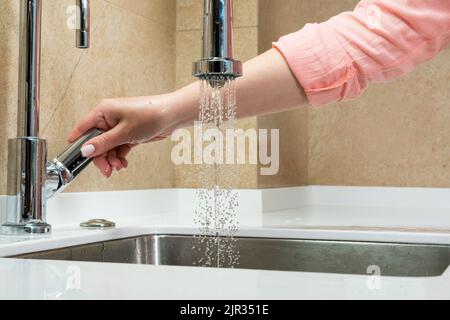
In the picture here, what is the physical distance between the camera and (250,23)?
1330 mm

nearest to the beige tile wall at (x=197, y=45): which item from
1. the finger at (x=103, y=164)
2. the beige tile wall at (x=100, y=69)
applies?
the beige tile wall at (x=100, y=69)

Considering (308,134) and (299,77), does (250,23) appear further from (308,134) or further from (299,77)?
(299,77)

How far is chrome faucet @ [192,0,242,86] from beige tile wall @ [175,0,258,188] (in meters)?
0.71

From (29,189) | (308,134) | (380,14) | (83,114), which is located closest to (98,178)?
(83,114)

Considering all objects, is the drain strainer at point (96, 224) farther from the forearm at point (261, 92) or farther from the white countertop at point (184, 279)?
the forearm at point (261, 92)

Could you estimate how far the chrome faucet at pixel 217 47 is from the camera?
A: 1.92 feet

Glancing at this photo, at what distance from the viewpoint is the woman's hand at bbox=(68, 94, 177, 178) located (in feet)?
2.66

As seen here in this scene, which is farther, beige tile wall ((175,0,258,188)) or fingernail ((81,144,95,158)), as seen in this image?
beige tile wall ((175,0,258,188))

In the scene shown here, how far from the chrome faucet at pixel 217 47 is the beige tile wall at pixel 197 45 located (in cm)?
71

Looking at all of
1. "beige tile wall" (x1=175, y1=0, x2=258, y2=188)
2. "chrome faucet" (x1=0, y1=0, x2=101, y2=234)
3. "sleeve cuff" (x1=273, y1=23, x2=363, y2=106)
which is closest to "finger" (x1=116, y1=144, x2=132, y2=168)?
"chrome faucet" (x1=0, y1=0, x2=101, y2=234)

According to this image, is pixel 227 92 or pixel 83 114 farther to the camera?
pixel 83 114

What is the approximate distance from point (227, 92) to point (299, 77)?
10 cm

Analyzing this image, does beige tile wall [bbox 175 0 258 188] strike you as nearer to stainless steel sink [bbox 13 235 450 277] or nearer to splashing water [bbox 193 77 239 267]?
splashing water [bbox 193 77 239 267]
